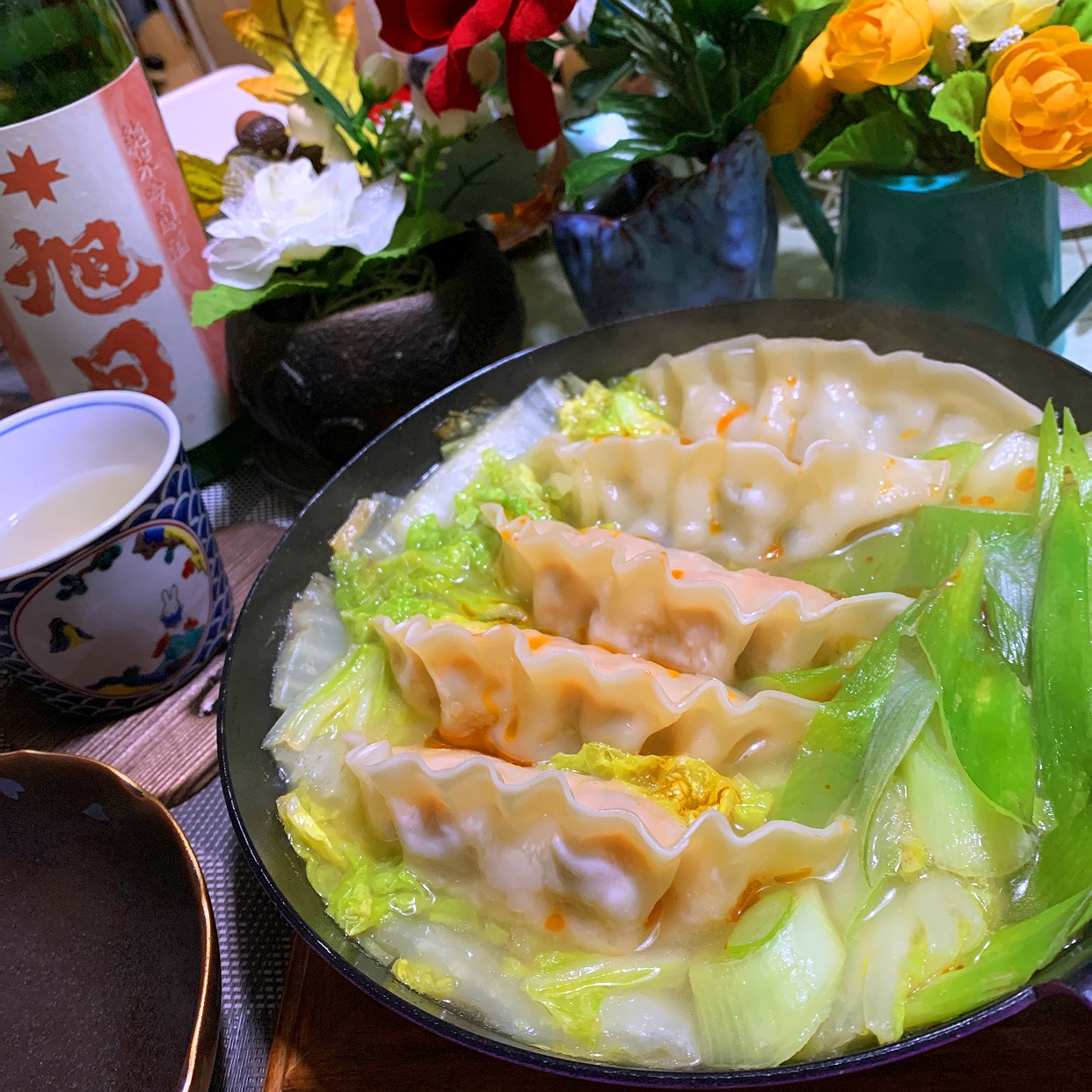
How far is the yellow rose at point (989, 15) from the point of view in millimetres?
1309

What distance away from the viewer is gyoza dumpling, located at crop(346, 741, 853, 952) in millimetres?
939

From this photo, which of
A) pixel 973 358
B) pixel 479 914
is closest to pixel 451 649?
pixel 479 914

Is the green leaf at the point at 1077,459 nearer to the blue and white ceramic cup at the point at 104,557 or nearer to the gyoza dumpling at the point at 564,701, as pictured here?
the gyoza dumpling at the point at 564,701

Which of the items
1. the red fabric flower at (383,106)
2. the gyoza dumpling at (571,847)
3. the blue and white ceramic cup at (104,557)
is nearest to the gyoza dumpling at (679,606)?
the gyoza dumpling at (571,847)

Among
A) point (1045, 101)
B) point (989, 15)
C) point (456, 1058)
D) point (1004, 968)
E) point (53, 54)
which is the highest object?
point (53, 54)

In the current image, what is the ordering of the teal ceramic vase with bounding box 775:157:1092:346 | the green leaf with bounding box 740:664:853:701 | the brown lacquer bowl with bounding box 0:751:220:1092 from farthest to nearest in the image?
1. the teal ceramic vase with bounding box 775:157:1092:346
2. the green leaf with bounding box 740:664:853:701
3. the brown lacquer bowl with bounding box 0:751:220:1092

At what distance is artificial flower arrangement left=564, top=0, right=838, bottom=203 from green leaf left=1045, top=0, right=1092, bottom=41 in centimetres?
34

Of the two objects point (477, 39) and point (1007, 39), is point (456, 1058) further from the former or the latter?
point (1007, 39)

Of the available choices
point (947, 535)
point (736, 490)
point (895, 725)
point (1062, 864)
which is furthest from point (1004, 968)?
point (736, 490)

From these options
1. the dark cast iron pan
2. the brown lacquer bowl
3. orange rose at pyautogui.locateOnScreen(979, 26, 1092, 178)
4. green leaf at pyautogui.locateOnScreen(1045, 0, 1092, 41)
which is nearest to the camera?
the dark cast iron pan

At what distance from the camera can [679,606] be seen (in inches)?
48.1

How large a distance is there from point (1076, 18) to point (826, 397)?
665 millimetres

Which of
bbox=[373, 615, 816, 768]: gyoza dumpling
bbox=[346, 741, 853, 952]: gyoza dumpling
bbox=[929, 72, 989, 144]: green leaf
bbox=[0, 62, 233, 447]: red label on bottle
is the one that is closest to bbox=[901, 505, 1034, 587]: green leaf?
bbox=[373, 615, 816, 768]: gyoza dumpling

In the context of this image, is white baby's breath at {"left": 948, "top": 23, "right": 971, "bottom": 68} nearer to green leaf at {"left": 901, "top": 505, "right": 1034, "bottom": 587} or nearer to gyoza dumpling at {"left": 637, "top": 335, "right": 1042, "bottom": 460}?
gyoza dumpling at {"left": 637, "top": 335, "right": 1042, "bottom": 460}
